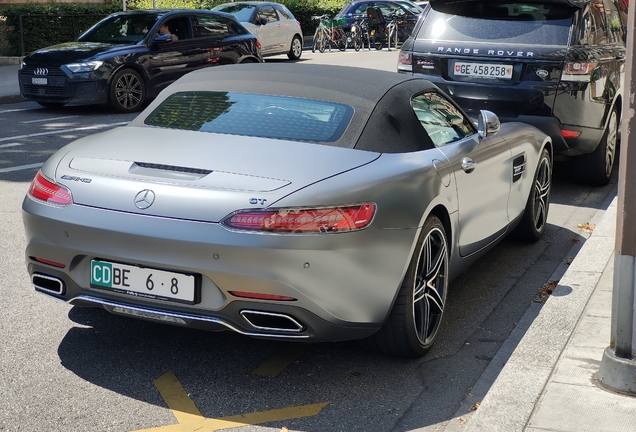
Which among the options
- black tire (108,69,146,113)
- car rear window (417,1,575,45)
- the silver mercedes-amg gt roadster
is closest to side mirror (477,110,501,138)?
the silver mercedes-amg gt roadster

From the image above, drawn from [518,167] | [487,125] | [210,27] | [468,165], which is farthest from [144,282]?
[210,27]

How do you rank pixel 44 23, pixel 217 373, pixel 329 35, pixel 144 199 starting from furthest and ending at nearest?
pixel 329 35 → pixel 44 23 → pixel 217 373 → pixel 144 199

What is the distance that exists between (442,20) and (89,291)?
555 centimetres

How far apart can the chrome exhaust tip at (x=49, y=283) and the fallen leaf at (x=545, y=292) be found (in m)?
2.86

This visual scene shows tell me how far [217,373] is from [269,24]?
19.4 metres

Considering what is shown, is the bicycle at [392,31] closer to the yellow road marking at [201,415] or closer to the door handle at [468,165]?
the door handle at [468,165]

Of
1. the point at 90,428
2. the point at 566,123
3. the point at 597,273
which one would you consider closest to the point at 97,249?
the point at 90,428

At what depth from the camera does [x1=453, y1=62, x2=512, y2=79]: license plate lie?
823cm

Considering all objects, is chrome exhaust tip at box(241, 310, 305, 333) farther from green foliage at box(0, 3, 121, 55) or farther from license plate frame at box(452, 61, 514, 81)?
green foliage at box(0, 3, 121, 55)

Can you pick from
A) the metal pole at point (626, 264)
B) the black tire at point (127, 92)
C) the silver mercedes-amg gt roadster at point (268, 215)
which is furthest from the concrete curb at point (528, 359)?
the black tire at point (127, 92)

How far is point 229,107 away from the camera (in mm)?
4895

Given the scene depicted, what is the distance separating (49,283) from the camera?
430 cm

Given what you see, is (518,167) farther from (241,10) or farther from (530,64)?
(241,10)

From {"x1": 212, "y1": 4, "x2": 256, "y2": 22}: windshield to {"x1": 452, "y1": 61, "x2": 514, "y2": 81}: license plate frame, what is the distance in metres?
14.4
